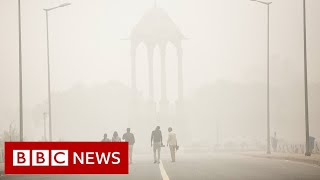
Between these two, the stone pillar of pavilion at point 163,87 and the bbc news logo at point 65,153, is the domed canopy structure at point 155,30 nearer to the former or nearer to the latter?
the stone pillar of pavilion at point 163,87

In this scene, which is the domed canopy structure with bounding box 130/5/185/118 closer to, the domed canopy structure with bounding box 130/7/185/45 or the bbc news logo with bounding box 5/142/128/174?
the domed canopy structure with bounding box 130/7/185/45

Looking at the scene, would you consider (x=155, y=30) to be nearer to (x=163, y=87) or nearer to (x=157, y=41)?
(x=157, y=41)

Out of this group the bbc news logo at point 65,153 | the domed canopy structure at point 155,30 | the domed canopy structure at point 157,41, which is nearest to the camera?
the bbc news logo at point 65,153

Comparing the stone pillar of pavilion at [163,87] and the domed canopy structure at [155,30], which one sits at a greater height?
the domed canopy structure at [155,30]

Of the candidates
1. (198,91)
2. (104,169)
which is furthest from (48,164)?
(198,91)

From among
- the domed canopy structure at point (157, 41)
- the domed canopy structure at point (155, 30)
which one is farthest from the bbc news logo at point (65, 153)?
the domed canopy structure at point (155, 30)

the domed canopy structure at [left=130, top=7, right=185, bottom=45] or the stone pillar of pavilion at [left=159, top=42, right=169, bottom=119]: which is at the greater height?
the domed canopy structure at [left=130, top=7, right=185, bottom=45]

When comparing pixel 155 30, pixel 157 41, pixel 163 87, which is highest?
pixel 155 30

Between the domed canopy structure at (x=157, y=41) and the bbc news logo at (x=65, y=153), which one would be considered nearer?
the bbc news logo at (x=65, y=153)

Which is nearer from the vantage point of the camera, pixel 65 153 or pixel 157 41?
pixel 65 153

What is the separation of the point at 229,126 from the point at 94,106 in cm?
2237

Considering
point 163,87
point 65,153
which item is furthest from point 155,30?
point 65,153

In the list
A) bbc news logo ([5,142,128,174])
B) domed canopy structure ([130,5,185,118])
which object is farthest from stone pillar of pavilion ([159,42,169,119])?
bbc news logo ([5,142,128,174])

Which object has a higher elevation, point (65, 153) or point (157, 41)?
point (157, 41)
